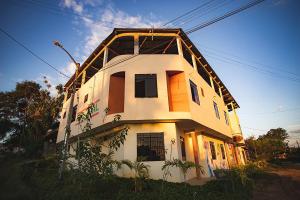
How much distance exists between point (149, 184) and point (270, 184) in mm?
7015

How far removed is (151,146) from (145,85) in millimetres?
4235

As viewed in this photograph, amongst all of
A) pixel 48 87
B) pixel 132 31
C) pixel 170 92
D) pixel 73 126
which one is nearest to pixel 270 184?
pixel 170 92

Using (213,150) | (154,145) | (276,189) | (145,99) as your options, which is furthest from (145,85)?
(213,150)

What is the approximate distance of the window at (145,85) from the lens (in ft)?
39.6

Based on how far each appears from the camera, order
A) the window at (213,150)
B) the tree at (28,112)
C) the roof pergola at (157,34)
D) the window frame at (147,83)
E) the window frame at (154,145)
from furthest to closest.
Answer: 1. the tree at (28,112)
2. the window at (213,150)
3. the roof pergola at (157,34)
4. the window frame at (147,83)
5. the window frame at (154,145)

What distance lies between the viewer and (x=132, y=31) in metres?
14.1

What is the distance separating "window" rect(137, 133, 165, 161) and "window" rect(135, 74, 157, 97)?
2.80 metres

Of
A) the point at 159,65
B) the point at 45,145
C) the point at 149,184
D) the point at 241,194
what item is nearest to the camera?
the point at 241,194

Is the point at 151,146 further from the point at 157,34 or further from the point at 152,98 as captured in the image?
the point at 157,34

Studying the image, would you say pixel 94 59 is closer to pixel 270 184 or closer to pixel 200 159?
pixel 200 159

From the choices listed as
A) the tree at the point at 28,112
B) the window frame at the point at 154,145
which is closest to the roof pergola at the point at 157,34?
the tree at the point at 28,112

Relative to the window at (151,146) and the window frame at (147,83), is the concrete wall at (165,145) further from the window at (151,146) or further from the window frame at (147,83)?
the window frame at (147,83)

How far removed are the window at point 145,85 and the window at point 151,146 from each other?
280cm

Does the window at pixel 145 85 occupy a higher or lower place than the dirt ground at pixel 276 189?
higher
